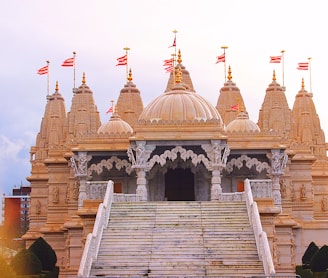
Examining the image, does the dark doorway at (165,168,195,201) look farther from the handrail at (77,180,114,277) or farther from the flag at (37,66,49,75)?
the flag at (37,66,49,75)

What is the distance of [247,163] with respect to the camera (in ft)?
136

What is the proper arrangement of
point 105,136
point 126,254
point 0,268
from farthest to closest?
1. point 105,136
2. point 126,254
3. point 0,268

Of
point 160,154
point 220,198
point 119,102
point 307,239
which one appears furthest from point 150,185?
point 119,102

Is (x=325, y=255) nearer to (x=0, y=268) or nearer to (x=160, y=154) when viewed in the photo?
(x=160, y=154)

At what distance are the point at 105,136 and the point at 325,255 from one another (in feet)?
40.6

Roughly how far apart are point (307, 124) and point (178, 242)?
2617 cm

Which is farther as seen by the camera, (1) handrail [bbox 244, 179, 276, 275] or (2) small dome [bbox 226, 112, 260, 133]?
(2) small dome [bbox 226, 112, 260, 133]

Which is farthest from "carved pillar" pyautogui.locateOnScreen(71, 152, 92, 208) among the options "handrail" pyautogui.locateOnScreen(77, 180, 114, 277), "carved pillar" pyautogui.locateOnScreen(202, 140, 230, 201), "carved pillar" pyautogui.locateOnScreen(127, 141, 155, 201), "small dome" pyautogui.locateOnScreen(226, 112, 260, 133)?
"small dome" pyautogui.locateOnScreen(226, 112, 260, 133)

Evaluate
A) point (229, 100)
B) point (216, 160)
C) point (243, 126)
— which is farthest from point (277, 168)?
point (229, 100)

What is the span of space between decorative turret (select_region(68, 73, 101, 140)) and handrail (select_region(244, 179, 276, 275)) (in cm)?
2030

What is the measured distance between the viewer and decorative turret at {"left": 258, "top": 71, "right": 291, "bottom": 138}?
174ft

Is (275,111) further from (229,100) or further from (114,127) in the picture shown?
Result: (114,127)

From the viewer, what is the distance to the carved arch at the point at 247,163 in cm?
4144

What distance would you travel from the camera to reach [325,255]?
33.9m
